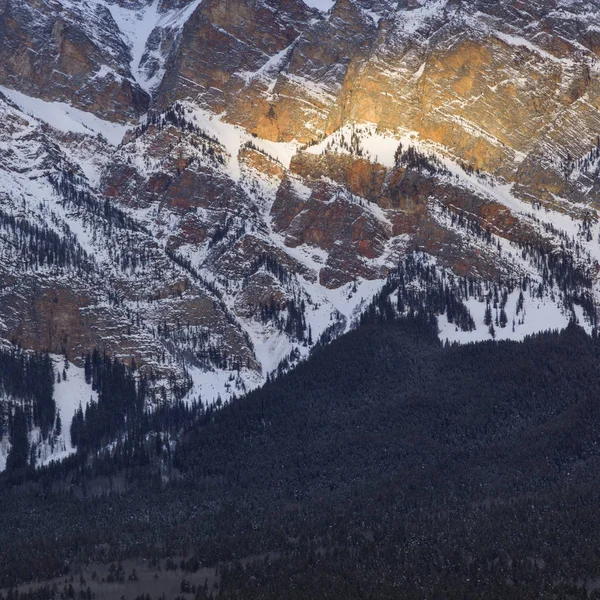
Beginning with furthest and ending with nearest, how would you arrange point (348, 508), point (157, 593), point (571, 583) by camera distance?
point (348, 508) → point (157, 593) → point (571, 583)

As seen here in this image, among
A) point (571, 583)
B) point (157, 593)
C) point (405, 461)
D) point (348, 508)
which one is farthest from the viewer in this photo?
point (405, 461)

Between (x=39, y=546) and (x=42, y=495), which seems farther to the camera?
(x=42, y=495)

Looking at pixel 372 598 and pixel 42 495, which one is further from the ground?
pixel 42 495

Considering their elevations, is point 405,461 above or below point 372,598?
above

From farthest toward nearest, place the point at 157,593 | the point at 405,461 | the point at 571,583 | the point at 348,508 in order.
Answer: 1. the point at 405,461
2. the point at 348,508
3. the point at 157,593
4. the point at 571,583

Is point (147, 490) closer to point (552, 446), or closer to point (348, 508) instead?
point (348, 508)

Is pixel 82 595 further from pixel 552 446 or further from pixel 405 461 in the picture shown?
pixel 552 446

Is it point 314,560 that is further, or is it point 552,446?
point 552,446

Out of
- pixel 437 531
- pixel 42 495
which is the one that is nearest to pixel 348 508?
pixel 437 531

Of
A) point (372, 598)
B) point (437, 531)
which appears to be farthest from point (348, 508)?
point (372, 598)
